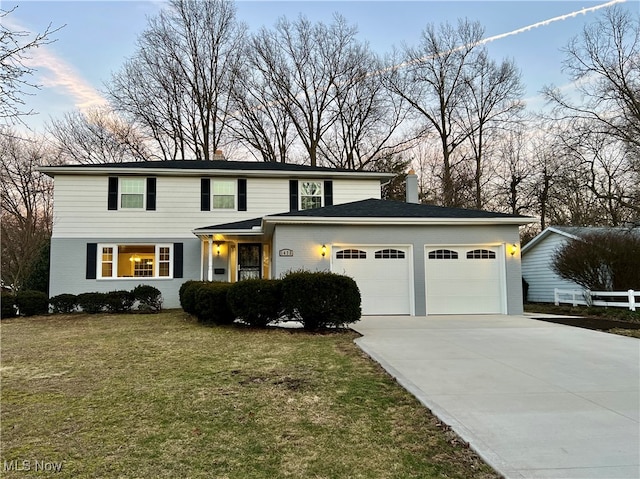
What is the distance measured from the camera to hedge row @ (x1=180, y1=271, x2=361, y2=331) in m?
8.91

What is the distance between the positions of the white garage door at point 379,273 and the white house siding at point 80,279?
6.59m

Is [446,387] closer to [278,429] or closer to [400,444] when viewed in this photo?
[400,444]

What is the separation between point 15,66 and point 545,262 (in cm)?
1995

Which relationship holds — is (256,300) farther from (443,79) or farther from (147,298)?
(443,79)

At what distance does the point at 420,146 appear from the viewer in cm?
2628

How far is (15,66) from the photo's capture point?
4.62 meters

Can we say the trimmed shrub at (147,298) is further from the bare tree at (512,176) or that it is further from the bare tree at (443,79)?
the bare tree at (512,176)

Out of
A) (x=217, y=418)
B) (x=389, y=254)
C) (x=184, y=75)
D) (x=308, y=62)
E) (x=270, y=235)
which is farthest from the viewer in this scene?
(x=308, y=62)

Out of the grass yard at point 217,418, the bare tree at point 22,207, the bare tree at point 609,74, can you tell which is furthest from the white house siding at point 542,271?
the bare tree at point 22,207

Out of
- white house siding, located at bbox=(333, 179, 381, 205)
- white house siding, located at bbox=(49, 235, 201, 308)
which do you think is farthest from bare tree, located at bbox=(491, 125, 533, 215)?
white house siding, located at bbox=(49, 235, 201, 308)

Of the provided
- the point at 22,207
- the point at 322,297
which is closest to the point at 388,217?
the point at 322,297

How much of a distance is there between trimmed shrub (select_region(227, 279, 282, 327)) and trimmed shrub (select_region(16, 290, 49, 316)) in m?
8.45

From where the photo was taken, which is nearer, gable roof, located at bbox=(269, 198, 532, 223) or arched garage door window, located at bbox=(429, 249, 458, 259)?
gable roof, located at bbox=(269, 198, 532, 223)

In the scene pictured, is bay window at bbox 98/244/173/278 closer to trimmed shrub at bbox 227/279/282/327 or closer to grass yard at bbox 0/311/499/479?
trimmed shrub at bbox 227/279/282/327
